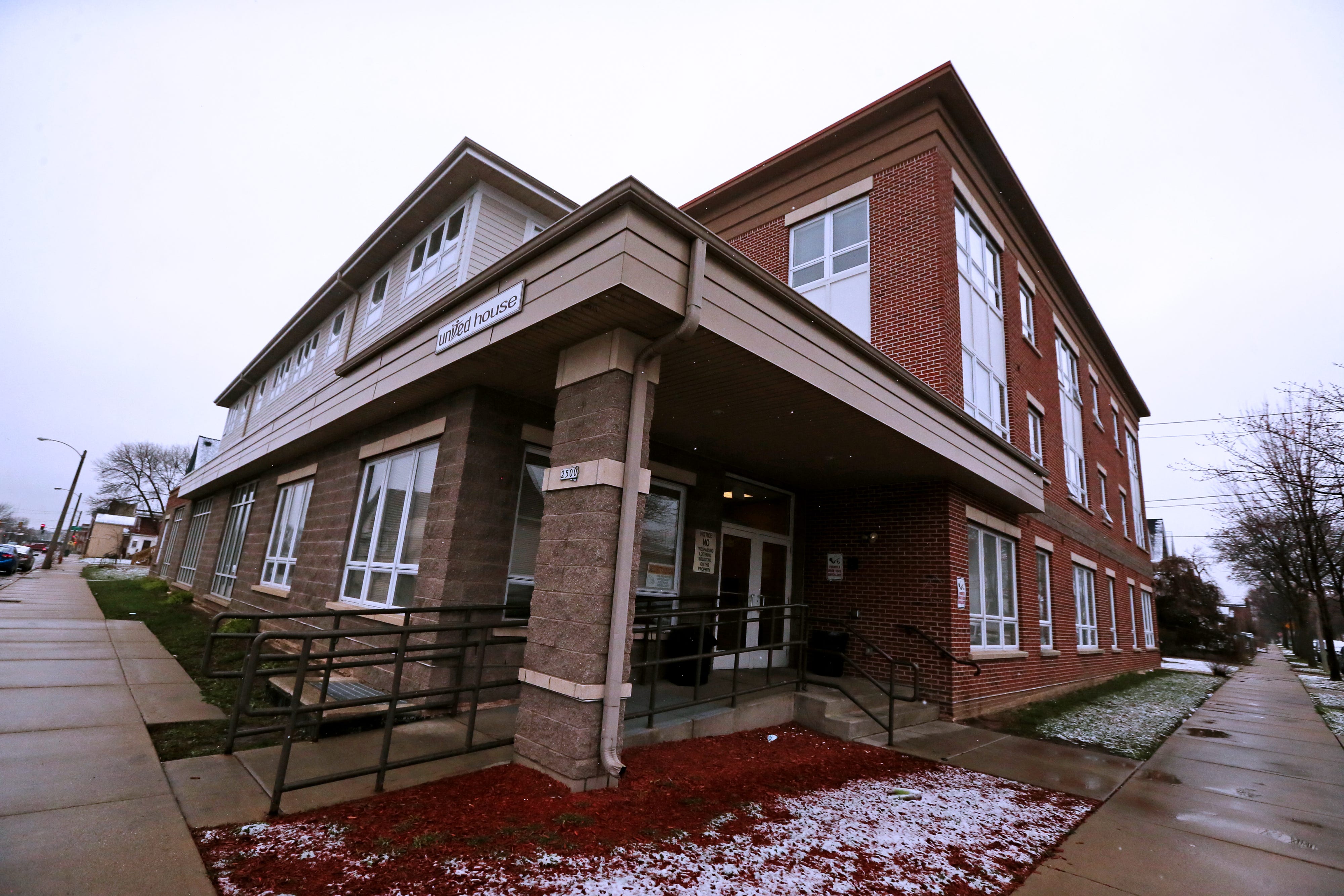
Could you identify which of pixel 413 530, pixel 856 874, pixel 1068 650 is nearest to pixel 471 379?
pixel 413 530

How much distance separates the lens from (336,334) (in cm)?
1334

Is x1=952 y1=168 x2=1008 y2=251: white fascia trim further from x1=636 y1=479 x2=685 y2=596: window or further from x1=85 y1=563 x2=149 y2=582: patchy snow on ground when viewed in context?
x1=85 y1=563 x2=149 y2=582: patchy snow on ground

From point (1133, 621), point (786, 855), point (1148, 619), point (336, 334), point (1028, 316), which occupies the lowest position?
point (786, 855)

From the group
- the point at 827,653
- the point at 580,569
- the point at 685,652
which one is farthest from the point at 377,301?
the point at 827,653

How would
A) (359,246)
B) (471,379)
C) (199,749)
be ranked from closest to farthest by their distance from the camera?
(199,749)
(471,379)
(359,246)

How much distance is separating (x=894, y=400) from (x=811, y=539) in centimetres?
415

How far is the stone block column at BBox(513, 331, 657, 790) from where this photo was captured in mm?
4535

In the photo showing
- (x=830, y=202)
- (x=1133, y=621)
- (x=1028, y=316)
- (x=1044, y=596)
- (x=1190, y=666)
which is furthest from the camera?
(x=1190, y=666)

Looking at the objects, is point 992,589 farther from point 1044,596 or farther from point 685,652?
point 685,652

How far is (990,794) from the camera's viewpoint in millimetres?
5523

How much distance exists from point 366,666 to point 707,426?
4.16 meters

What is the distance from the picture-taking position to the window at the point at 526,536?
6.91 meters

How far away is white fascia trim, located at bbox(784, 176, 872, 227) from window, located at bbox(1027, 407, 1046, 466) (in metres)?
5.84

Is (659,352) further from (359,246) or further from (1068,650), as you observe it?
(1068,650)
